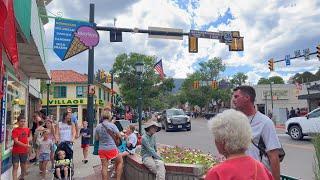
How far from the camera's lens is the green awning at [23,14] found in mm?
6265

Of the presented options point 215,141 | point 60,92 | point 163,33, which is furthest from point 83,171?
point 60,92

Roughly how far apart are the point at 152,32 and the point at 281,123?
29465mm

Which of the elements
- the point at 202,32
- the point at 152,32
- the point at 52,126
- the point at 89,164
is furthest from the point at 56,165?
the point at 202,32

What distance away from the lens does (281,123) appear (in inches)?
1828

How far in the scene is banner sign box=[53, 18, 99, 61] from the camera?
15.5 m

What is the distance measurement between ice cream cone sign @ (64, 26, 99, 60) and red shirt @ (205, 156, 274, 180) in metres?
13.5

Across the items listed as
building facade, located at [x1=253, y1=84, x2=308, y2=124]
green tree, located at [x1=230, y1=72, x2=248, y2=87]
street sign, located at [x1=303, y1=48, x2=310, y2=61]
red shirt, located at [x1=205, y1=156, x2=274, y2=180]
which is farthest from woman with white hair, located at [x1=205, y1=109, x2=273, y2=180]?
green tree, located at [x1=230, y1=72, x2=248, y2=87]

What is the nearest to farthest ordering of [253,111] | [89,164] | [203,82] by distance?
[253,111]
[89,164]
[203,82]

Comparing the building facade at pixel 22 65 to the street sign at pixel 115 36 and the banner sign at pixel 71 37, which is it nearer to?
the banner sign at pixel 71 37

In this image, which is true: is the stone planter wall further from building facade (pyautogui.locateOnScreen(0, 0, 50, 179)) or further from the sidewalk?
building facade (pyautogui.locateOnScreen(0, 0, 50, 179))

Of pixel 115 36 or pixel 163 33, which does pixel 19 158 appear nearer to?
pixel 115 36

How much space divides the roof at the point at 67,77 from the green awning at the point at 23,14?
51346mm

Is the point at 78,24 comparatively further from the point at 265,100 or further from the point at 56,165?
the point at 265,100

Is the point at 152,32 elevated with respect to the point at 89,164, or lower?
elevated
